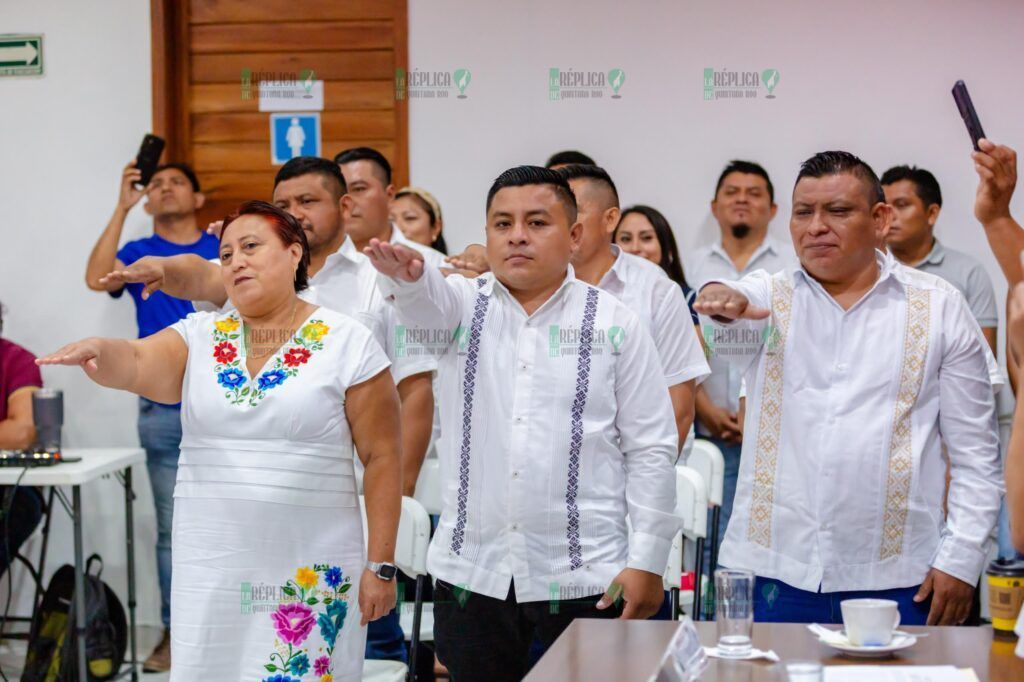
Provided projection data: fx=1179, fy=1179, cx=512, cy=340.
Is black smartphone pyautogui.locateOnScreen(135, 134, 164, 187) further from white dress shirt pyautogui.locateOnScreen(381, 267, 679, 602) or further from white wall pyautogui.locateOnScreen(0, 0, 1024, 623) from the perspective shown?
white dress shirt pyautogui.locateOnScreen(381, 267, 679, 602)

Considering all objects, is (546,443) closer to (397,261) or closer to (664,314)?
(397,261)

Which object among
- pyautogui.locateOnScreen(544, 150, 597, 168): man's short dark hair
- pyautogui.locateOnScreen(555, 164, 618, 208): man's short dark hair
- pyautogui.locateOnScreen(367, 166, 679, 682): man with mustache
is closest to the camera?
pyautogui.locateOnScreen(367, 166, 679, 682): man with mustache

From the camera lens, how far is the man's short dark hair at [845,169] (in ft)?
8.43

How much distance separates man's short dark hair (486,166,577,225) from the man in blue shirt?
235cm

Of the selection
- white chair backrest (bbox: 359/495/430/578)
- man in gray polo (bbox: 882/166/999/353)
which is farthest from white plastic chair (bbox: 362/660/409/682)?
man in gray polo (bbox: 882/166/999/353)

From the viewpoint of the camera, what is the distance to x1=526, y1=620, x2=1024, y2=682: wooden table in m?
1.66

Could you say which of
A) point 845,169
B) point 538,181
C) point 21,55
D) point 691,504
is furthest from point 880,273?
point 21,55

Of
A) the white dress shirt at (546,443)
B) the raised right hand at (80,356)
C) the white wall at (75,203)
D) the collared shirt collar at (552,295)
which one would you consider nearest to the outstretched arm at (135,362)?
the raised right hand at (80,356)

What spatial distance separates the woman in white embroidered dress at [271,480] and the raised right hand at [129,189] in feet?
8.34

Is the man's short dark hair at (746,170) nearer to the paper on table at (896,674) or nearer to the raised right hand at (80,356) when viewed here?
the raised right hand at (80,356)

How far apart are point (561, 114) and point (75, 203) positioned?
2.18 meters

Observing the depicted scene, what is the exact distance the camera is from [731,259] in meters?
4.69

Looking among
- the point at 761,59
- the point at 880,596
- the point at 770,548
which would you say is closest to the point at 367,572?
the point at 770,548

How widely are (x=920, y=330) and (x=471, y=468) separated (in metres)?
1.00
